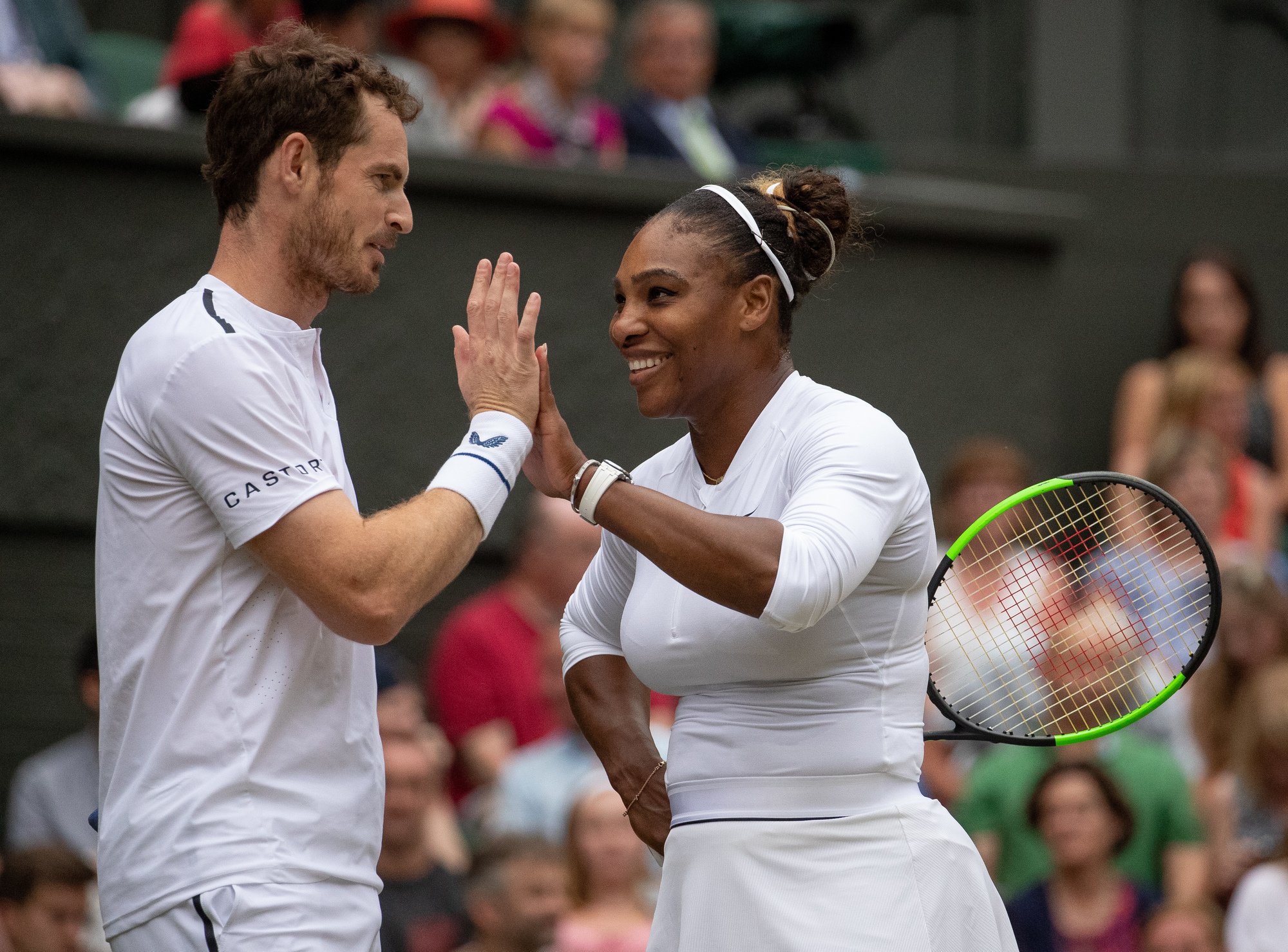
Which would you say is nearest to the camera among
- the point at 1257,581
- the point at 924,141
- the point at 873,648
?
the point at 873,648

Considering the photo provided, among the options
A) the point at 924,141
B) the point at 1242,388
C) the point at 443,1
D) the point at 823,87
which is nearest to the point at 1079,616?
the point at 1242,388

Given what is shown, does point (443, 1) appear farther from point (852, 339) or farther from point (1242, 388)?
point (1242, 388)

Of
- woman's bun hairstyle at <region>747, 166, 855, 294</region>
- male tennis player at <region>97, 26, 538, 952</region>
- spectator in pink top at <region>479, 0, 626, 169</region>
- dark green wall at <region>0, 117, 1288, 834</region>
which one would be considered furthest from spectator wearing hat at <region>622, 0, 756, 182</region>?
male tennis player at <region>97, 26, 538, 952</region>

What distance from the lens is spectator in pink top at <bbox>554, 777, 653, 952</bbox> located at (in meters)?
4.71

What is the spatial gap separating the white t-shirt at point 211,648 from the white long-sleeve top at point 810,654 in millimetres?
490

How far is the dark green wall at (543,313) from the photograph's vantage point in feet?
18.9

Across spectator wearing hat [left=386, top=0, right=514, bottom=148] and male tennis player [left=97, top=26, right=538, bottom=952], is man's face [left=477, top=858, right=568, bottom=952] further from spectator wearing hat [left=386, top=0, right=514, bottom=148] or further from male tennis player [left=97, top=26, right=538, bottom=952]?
spectator wearing hat [left=386, top=0, right=514, bottom=148]

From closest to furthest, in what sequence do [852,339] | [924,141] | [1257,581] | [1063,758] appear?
[1063,758] → [1257,581] → [852,339] → [924,141]

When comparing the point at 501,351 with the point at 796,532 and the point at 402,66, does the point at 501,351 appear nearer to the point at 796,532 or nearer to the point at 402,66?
the point at 796,532

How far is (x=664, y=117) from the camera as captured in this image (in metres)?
7.01

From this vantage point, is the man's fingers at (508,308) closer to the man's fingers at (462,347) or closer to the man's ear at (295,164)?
the man's fingers at (462,347)

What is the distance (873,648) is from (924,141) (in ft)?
22.9

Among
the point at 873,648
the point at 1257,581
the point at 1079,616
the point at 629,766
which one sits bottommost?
the point at 1257,581

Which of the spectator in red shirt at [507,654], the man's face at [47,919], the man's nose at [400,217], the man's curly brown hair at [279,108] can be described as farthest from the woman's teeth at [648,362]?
the spectator in red shirt at [507,654]
